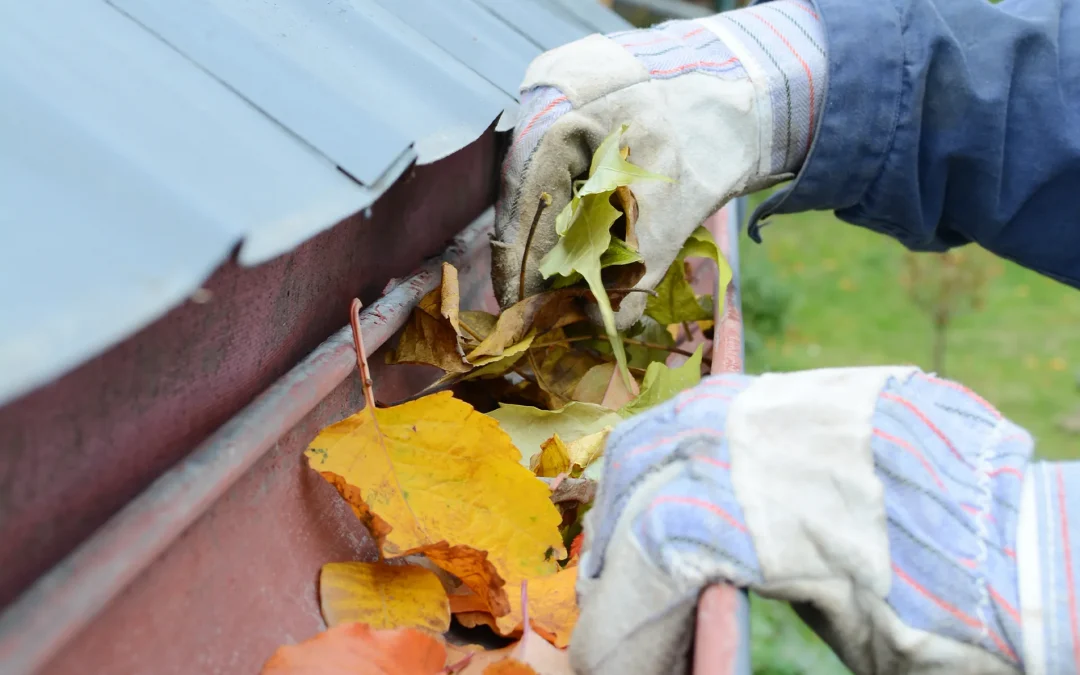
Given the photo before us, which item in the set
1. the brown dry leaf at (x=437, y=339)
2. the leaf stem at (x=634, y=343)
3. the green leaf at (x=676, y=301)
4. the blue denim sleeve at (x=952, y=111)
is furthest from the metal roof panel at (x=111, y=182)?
the blue denim sleeve at (x=952, y=111)

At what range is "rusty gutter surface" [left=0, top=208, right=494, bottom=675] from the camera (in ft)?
1.45

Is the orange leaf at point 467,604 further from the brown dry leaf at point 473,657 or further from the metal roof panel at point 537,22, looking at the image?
the metal roof panel at point 537,22

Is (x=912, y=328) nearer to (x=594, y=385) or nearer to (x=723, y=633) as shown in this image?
(x=594, y=385)

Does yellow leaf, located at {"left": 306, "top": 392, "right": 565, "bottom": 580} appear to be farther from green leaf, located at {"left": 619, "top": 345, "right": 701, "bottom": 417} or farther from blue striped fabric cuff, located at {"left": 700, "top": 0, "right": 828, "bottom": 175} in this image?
blue striped fabric cuff, located at {"left": 700, "top": 0, "right": 828, "bottom": 175}

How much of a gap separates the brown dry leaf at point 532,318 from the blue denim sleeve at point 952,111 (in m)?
0.37

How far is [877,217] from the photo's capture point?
1221mm

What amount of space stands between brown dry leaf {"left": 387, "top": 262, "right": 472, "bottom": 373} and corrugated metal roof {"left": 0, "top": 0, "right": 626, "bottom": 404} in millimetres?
151

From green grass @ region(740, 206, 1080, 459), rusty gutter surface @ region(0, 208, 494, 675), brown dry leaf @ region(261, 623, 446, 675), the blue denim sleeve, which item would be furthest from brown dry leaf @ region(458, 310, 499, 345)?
green grass @ region(740, 206, 1080, 459)

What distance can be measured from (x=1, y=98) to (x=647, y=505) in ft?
1.36

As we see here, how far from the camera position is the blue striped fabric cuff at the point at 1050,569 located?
0.46 m

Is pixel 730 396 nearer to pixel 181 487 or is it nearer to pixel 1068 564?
pixel 1068 564

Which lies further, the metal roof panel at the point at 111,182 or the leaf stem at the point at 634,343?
the leaf stem at the point at 634,343

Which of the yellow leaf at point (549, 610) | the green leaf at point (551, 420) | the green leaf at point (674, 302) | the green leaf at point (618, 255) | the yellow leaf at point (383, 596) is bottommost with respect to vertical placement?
the green leaf at point (674, 302)

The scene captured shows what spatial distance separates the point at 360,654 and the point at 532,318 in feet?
1.30
